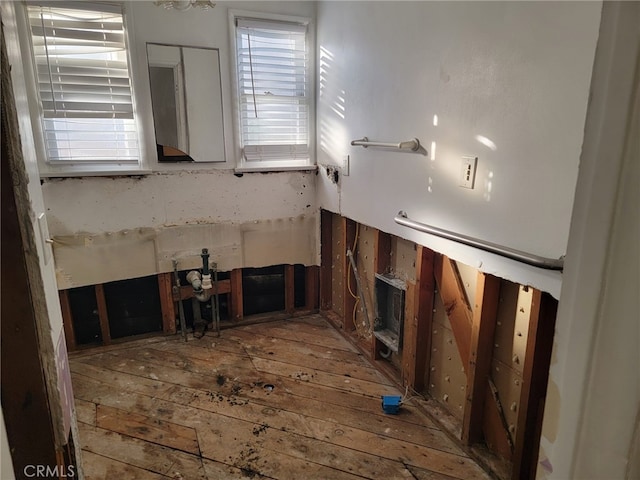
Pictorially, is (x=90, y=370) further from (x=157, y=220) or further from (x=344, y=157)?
(x=344, y=157)

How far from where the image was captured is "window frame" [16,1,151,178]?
7.92ft

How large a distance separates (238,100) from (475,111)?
1851 mm

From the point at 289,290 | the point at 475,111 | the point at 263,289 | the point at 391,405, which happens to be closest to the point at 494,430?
the point at 391,405

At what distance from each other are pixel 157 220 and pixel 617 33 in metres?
2.98

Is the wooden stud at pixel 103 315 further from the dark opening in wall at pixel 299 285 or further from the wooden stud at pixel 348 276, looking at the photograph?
the wooden stud at pixel 348 276

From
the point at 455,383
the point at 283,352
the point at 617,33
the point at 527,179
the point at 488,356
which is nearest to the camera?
the point at 617,33

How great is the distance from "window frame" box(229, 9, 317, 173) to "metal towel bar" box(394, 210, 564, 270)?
124cm

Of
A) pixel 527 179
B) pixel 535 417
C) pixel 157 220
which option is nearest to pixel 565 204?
pixel 527 179

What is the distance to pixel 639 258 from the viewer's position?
411 mm

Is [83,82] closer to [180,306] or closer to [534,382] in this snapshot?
[180,306]

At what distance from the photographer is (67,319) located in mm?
2916

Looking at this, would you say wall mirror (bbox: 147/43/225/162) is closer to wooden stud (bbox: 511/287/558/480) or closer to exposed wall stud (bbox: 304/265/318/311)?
exposed wall stud (bbox: 304/265/318/311)

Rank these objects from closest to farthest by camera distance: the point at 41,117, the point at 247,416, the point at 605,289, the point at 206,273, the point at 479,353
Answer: the point at 605,289 < the point at 479,353 < the point at 247,416 < the point at 41,117 < the point at 206,273

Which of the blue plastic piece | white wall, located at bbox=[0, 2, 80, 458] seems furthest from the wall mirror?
white wall, located at bbox=[0, 2, 80, 458]
